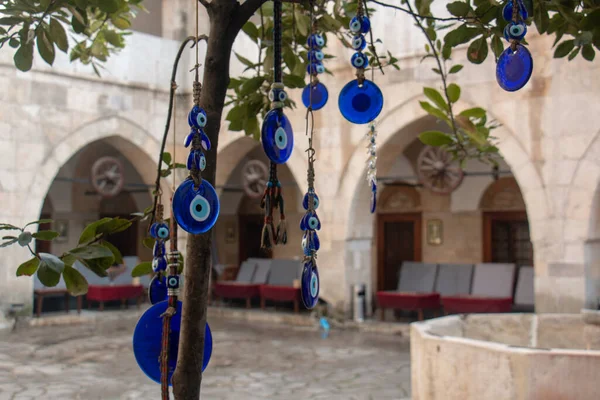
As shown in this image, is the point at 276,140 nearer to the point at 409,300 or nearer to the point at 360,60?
the point at 360,60

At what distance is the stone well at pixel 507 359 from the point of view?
387 centimetres

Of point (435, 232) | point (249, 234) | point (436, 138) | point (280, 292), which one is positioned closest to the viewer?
point (436, 138)

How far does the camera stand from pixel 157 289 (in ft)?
6.27

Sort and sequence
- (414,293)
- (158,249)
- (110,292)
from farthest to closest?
(110,292) → (414,293) → (158,249)

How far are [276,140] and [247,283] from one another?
37.3ft

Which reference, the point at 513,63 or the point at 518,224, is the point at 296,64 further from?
the point at 518,224

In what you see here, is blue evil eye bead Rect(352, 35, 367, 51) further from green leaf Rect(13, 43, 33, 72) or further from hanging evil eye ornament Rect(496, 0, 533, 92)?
green leaf Rect(13, 43, 33, 72)

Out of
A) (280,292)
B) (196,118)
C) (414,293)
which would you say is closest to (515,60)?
(196,118)

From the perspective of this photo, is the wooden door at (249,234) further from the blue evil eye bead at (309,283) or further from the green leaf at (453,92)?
the blue evil eye bead at (309,283)

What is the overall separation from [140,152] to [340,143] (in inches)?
147

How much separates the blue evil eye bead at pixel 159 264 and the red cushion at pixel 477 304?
8.75m

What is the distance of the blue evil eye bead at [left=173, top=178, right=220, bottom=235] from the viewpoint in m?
1.35

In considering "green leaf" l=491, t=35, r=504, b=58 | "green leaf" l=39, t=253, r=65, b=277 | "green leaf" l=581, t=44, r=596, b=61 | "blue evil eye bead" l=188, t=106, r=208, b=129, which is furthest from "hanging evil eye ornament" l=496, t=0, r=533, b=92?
"green leaf" l=39, t=253, r=65, b=277

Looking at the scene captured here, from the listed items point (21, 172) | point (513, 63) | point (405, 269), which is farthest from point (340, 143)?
point (513, 63)
